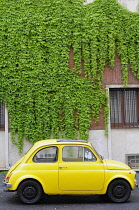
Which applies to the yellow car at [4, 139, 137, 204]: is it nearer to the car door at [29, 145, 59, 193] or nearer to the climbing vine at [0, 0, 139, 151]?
the car door at [29, 145, 59, 193]

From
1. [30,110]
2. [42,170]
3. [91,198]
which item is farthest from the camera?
[30,110]

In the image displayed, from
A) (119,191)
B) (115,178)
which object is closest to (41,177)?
(115,178)

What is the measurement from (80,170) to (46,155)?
95 centimetres

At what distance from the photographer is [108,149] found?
1366 centimetres

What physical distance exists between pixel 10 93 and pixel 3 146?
2.12 meters

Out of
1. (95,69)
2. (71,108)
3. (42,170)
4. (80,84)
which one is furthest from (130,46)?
(42,170)

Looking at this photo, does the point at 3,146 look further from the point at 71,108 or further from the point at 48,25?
the point at 48,25

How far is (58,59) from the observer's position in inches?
539

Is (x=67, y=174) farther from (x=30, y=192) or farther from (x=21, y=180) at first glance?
(x=21, y=180)

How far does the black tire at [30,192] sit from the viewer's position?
28.0ft

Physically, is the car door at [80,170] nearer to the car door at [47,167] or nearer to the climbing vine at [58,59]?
the car door at [47,167]

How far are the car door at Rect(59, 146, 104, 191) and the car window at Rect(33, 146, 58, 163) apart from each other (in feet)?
0.67

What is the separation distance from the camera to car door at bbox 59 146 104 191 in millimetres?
8539

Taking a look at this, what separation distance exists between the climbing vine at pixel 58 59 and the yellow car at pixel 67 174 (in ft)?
15.3
